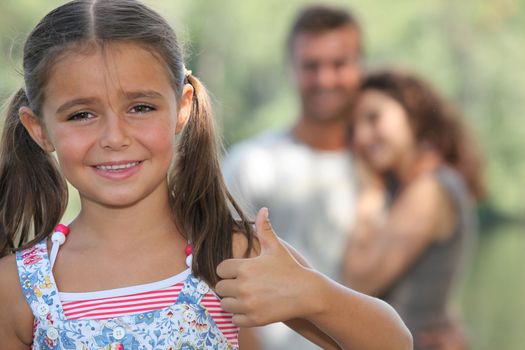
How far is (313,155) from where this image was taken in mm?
4820

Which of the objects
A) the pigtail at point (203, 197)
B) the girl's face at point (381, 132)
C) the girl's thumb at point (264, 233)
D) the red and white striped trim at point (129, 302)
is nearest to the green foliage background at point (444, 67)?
the girl's face at point (381, 132)

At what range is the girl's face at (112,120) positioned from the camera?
2.02m

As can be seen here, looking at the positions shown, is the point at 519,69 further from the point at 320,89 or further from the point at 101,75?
the point at 101,75

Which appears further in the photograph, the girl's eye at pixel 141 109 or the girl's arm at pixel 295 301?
the girl's eye at pixel 141 109

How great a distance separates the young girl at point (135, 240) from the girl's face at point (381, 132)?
2622mm

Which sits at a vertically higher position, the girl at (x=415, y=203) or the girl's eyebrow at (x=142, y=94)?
the girl's eyebrow at (x=142, y=94)

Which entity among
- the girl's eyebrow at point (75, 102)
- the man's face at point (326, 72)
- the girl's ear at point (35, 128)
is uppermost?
the girl's eyebrow at point (75, 102)

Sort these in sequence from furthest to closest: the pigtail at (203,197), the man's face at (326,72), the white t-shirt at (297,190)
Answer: the man's face at (326,72) → the white t-shirt at (297,190) → the pigtail at (203,197)

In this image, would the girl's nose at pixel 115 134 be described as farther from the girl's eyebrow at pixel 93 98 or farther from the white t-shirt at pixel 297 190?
the white t-shirt at pixel 297 190

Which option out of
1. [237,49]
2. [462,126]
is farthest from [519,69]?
[462,126]

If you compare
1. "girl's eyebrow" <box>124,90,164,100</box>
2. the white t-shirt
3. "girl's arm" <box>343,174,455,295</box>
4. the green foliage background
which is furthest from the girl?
→ the green foliage background

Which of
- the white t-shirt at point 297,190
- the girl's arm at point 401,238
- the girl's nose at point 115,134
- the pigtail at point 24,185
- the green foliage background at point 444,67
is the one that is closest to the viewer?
the girl's nose at point 115,134

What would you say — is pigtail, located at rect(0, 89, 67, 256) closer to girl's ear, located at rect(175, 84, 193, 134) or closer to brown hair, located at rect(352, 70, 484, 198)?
girl's ear, located at rect(175, 84, 193, 134)

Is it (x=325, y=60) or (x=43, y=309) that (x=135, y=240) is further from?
(x=325, y=60)
